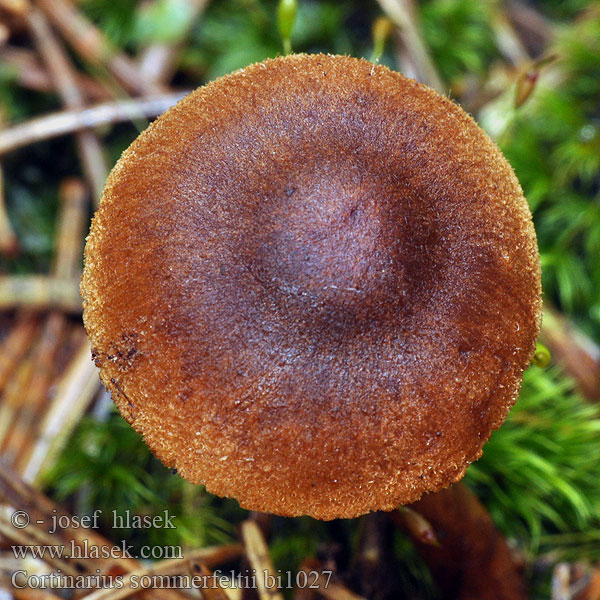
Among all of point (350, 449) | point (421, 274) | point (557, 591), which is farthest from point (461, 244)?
point (557, 591)

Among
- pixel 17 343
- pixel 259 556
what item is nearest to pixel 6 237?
pixel 17 343

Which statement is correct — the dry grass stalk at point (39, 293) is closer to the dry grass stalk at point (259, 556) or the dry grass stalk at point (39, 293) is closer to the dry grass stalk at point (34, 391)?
the dry grass stalk at point (34, 391)

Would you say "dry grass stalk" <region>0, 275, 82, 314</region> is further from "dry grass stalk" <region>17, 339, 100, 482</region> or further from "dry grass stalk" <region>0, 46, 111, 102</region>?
"dry grass stalk" <region>0, 46, 111, 102</region>

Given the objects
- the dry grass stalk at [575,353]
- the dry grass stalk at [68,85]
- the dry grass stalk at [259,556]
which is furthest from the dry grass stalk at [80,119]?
the dry grass stalk at [575,353]

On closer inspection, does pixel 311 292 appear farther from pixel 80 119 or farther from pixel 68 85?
pixel 68 85

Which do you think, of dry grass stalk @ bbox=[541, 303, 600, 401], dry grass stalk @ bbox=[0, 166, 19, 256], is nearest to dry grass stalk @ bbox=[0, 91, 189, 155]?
dry grass stalk @ bbox=[0, 166, 19, 256]

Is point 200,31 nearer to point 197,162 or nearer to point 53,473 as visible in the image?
point 197,162
